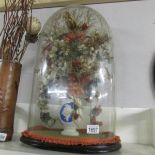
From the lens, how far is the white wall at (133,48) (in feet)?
3.22

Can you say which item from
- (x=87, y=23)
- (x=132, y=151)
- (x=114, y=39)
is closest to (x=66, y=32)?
(x=87, y=23)

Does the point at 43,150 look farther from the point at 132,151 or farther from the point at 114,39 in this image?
the point at 114,39

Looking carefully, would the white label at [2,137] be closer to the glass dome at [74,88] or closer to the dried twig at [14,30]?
the glass dome at [74,88]

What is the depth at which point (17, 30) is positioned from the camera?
0.98 meters

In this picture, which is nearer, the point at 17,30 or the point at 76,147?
the point at 76,147

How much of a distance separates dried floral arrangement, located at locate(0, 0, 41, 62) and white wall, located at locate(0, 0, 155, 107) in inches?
8.4

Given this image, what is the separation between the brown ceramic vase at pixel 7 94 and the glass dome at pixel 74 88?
0.25 feet

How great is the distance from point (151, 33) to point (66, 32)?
33 cm

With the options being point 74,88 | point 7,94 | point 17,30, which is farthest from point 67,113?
point 17,30

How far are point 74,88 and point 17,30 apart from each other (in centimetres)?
→ 33

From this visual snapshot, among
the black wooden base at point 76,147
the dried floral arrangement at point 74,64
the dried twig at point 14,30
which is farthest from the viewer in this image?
the dried twig at point 14,30

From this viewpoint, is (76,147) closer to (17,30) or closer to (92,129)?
(92,129)

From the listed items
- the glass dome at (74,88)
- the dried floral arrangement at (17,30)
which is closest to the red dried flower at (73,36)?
the glass dome at (74,88)

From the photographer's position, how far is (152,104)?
3.15 ft
